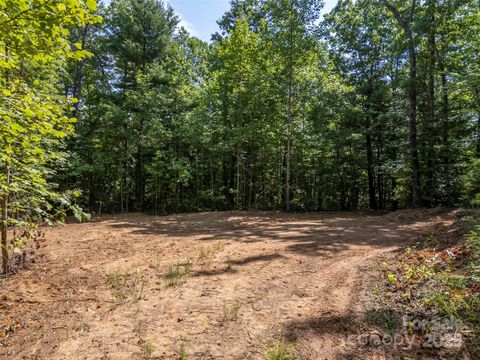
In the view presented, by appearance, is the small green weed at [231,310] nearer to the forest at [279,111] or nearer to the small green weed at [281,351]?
the small green weed at [281,351]

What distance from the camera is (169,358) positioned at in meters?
2.49

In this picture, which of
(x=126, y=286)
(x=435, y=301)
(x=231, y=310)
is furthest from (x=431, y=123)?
(x=126, y=286)

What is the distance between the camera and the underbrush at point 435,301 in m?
2.38

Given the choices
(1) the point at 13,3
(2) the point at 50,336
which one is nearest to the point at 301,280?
(2) the point at 50,336

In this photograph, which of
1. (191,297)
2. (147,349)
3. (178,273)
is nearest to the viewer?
(147,349)

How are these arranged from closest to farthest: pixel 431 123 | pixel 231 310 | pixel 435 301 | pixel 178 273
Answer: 1. pixel 435 301
2. pixel 231 310
3. pixel 178 273
4. pixel 431 123

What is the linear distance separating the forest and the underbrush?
5.76m

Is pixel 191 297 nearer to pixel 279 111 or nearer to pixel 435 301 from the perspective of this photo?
pixel 435 301

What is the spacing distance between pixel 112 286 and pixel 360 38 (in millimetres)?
17533

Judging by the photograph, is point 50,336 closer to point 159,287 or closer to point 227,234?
point 159,287

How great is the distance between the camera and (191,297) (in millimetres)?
3617

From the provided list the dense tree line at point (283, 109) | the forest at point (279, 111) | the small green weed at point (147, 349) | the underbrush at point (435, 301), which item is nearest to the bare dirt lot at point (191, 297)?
the small green weed at point (147, 349)

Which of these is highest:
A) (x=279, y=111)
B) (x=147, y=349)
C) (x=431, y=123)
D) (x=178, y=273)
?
(x=279, y=111)

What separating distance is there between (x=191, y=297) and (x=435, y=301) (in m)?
2.75
